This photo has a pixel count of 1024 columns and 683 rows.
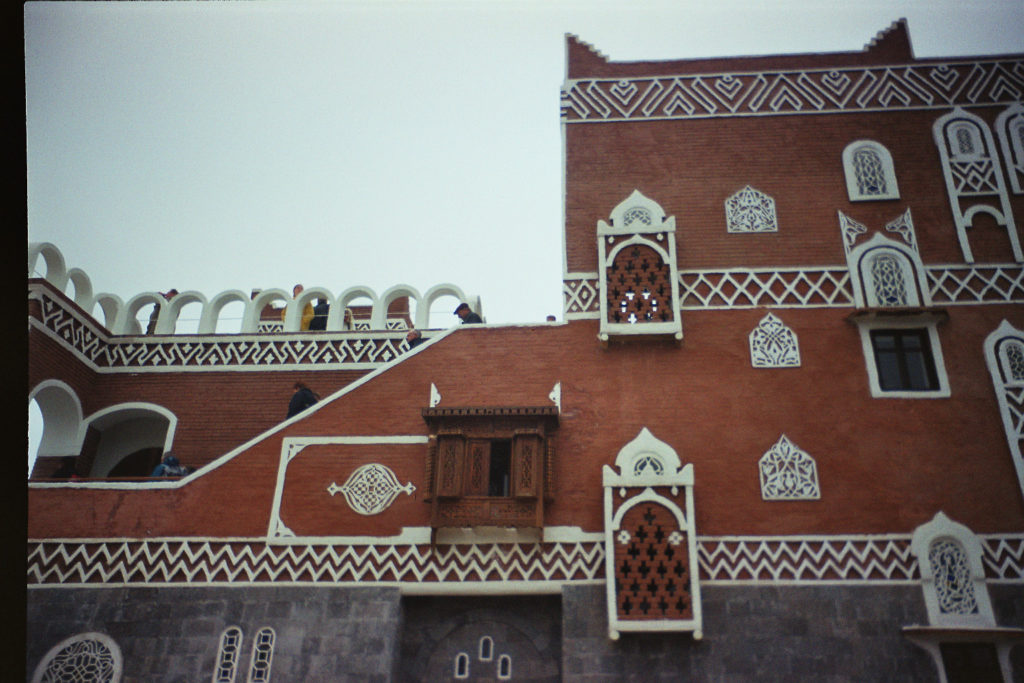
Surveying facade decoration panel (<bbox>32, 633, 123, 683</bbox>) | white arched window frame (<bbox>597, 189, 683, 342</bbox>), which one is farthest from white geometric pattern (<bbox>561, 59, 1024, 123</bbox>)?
facade decoration panel (<bbox>32, 633, 123, 683</bbox>)

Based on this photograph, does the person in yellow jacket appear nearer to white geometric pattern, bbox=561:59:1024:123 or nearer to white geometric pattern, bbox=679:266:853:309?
white geometric pattern, bbox=561:59:1024:123

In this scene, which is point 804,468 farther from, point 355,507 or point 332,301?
point 332,301

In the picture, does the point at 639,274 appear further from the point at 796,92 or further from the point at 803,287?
the point at 796,92

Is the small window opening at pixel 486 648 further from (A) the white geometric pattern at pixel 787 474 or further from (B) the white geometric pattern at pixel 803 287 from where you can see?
(B) the white geometric pattern at pixel 803 287

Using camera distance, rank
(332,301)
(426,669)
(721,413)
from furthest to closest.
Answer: (332,301)
(721,413)
(426,669)

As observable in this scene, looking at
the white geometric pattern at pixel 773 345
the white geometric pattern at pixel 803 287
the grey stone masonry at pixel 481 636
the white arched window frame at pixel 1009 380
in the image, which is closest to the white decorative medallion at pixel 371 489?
the grey stone masonry at pixel 481 636

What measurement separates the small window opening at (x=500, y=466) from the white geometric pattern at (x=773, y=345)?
306 centimetres

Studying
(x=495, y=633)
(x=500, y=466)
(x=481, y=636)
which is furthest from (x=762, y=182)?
(x=481, y=636)

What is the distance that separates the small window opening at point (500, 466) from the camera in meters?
9.78

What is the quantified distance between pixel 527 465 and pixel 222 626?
3.62m

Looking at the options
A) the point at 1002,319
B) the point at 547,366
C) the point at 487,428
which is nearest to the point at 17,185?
the point at 487,428

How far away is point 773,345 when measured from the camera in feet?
33.9

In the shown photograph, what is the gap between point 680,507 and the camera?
934 centimetres

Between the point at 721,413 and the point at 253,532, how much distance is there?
5408 mm
